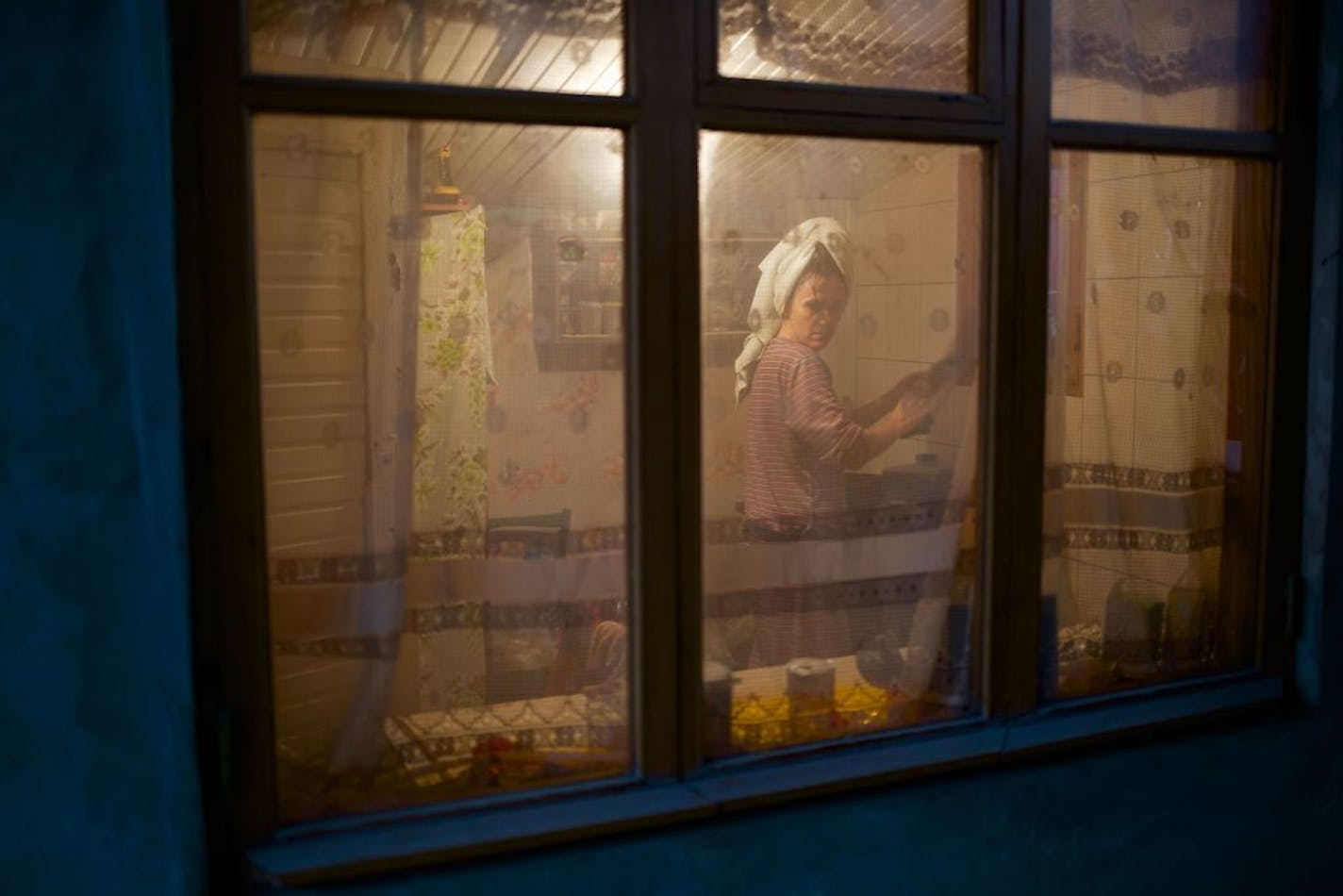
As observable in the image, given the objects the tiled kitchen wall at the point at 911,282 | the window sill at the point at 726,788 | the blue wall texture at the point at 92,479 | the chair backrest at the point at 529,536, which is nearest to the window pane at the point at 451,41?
the blue wall texture at the point at 92,479

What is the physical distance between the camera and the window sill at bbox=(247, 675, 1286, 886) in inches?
89.6

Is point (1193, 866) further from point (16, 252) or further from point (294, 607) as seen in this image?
point (16, 252)

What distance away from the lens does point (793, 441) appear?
270 cm

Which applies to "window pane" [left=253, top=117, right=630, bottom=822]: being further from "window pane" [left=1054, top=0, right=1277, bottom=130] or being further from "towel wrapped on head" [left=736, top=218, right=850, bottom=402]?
"window pane" [left=1054, top=0, right=1277, bottom=130]

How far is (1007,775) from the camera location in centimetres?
287

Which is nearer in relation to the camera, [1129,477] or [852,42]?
[852,42]

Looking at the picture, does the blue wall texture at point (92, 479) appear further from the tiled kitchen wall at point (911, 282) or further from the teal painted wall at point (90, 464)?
the tiled kitchen wall at point (911, 282)

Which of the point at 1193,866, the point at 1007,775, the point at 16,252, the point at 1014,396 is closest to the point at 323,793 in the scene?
the point at 16,252

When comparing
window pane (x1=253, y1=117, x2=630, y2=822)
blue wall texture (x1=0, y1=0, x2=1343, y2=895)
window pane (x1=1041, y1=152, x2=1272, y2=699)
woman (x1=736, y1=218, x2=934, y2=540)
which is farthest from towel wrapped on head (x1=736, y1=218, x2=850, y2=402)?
blue wall texture (x1=0, y1=0, x2=1343, y2=895)

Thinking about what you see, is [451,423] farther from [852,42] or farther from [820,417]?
[852,42]

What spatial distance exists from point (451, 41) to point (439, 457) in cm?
75

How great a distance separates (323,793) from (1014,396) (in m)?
1.67

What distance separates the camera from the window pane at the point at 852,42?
2.59 m

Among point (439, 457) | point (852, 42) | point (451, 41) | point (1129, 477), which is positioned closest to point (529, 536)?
point (439, 457)
